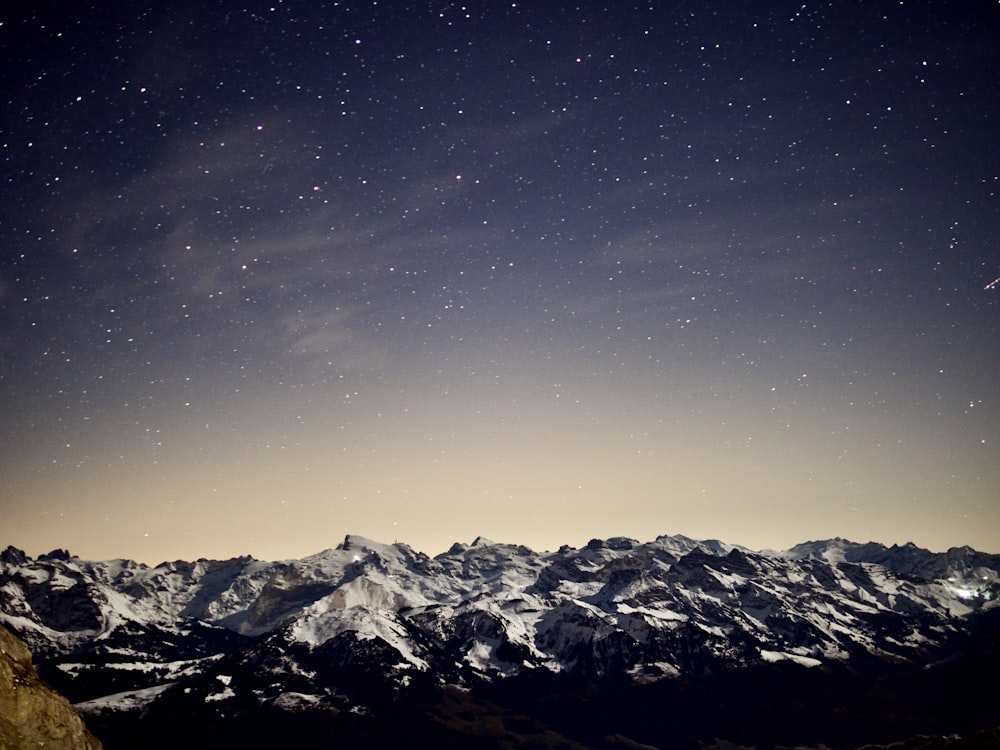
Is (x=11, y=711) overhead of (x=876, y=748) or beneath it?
overhead

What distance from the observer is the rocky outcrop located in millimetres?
23438

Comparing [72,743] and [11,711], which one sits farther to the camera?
[72,743]

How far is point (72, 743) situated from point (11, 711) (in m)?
3.39

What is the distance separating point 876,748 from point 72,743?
218 feet

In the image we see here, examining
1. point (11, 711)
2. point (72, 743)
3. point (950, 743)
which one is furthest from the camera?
point (950, 743)

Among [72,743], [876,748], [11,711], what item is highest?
[11,711]

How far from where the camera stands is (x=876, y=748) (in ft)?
183

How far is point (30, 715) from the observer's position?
24.4m

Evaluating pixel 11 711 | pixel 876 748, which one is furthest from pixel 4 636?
pixel 876 748

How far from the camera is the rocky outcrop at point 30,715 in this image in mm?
23438

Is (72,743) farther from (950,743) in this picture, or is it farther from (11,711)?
(950,743)

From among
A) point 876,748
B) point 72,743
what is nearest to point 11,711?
point 72,743

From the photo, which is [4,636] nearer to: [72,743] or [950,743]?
[72,743]

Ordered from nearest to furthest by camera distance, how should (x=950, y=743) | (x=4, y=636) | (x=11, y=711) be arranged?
(x=11, y=711) → (x=4, y=636) → (x=950, y=743)
